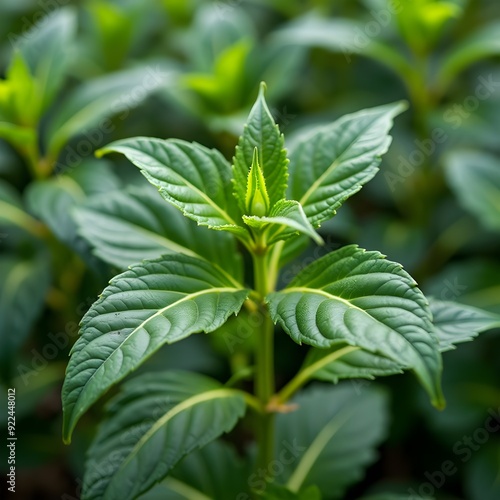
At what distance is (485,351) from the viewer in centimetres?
214

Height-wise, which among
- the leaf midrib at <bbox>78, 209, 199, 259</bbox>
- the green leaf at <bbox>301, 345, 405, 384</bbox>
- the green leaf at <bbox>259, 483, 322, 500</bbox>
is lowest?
the green leaf at <bbox>259, 483, 322, 500</bbox>

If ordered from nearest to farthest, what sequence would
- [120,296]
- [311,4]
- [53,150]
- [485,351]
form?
1. [120,296]
2. [53,150]
3. [485,351]
4. [311,4]

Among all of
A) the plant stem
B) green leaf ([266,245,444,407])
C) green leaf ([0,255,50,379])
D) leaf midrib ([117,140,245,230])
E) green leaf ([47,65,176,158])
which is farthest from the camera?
green leaf ([47,65,176,158])

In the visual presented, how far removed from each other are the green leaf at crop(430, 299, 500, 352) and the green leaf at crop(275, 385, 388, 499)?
0.51 meters

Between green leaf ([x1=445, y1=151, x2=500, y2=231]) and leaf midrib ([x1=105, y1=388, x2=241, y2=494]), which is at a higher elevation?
green leaf ([x1=445, y1=151, x2=500, y2=231])

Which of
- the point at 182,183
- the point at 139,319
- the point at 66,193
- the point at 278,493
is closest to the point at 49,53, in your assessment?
the point at 66,193

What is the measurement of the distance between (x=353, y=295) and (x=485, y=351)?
132 cm

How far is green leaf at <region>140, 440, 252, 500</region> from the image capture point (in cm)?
144

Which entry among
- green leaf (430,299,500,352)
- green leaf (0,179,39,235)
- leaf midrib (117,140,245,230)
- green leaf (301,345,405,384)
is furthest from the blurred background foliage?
green leaf (430,299,500,352)

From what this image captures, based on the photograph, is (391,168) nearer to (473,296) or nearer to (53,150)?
(473,296)

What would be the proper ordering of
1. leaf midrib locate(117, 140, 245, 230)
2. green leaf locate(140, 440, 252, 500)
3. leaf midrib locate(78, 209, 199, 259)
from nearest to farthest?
leaf midrib locate(117, 140, 245, 230)
leaf midrib locate(78, 209, 199, 259)
green leaf locate(140, 440, 252, 500)

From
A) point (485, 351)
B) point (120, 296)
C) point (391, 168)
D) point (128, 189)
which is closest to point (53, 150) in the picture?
point (128, 189)

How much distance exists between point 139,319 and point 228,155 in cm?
122

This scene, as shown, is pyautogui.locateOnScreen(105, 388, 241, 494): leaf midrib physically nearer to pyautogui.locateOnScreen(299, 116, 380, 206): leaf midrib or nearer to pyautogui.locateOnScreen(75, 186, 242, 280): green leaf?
pyautogui.locateOnScreen(75, 186, 242, 280): green leaf
